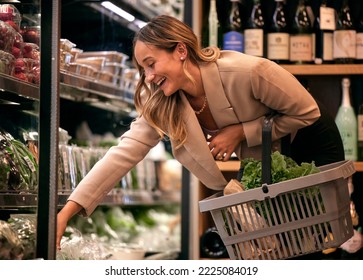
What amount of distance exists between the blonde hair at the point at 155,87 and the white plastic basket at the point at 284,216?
13.4 inches

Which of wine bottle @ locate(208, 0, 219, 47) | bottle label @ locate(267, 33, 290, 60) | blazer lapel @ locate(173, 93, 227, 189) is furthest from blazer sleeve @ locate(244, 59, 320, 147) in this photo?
wine bottle @ locate(208, 0, 219, 47)

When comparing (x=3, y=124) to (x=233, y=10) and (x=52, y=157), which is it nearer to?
(x=52, y=157)

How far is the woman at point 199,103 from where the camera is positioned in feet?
7.63

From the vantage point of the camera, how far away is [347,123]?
12.6ft

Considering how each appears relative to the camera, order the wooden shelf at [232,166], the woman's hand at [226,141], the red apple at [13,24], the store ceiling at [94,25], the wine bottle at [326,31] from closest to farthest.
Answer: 1. the red apple at [13,24]
2. the woman's hand at [226,141]
3. the store ceiling at [94,25]
4. the wooden shelf at [232,166]
5. the wine bottle at [326,31]

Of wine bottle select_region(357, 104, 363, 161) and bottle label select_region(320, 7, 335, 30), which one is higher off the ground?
bottle label select_region(320, 7, 335, 30)

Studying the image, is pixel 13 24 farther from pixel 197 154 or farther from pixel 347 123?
pixel 347 123

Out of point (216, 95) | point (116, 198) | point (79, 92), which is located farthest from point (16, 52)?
point (116, 198)

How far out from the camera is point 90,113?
161 inches

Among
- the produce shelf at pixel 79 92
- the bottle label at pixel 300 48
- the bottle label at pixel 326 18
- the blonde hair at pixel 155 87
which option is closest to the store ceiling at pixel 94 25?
the produce shelf at pixel 79 92

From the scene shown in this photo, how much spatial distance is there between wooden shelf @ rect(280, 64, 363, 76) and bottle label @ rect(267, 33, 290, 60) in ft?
0.24

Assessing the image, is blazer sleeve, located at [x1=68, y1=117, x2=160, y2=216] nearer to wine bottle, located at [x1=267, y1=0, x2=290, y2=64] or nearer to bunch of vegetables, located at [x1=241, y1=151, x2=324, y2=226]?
bunch of vegetables, located at [x1=241, y1=151, x2=324, y2=226]

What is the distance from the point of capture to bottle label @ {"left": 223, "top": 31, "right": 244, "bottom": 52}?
3.78 metres

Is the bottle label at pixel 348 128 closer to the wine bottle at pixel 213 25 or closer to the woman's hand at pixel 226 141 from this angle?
the wine bottle at pixel 213 25
